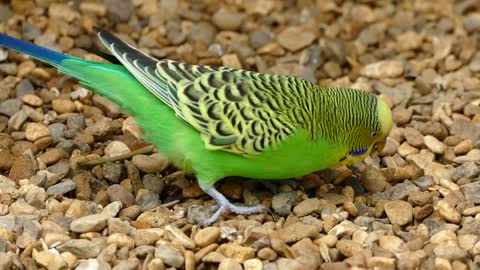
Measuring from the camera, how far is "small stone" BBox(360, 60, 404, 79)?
6.31 m

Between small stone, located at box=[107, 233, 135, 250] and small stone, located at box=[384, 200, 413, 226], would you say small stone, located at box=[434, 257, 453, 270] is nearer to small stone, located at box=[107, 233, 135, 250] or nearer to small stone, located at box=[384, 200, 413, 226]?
small stone, located at box=[384, 200, 413, 226]

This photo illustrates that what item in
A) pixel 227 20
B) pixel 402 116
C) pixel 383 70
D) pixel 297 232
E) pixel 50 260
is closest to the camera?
pixel 50 260

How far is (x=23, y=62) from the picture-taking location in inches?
233

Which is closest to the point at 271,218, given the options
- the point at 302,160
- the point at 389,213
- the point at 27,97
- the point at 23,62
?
Answer: the point at 302,160

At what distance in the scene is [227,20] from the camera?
22.1 feet

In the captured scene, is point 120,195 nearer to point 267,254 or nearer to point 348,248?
point 267,254

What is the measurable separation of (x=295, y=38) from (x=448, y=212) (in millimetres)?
2440

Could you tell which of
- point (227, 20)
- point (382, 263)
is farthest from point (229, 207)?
point (227, 20)

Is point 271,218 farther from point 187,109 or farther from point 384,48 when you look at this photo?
point 384,48

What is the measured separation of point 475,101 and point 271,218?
2.14 metres

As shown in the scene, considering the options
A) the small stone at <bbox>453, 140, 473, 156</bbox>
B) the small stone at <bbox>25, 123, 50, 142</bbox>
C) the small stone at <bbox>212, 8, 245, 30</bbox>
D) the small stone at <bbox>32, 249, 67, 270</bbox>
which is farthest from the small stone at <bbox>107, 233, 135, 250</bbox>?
the small stone at <bbox>212, 8, 245, 30</bbox>

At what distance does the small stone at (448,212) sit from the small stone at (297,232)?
0.77 m

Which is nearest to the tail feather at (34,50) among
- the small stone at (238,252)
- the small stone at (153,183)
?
the small stone at (153,183)

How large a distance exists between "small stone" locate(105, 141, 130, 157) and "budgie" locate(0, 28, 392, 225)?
44 cm
